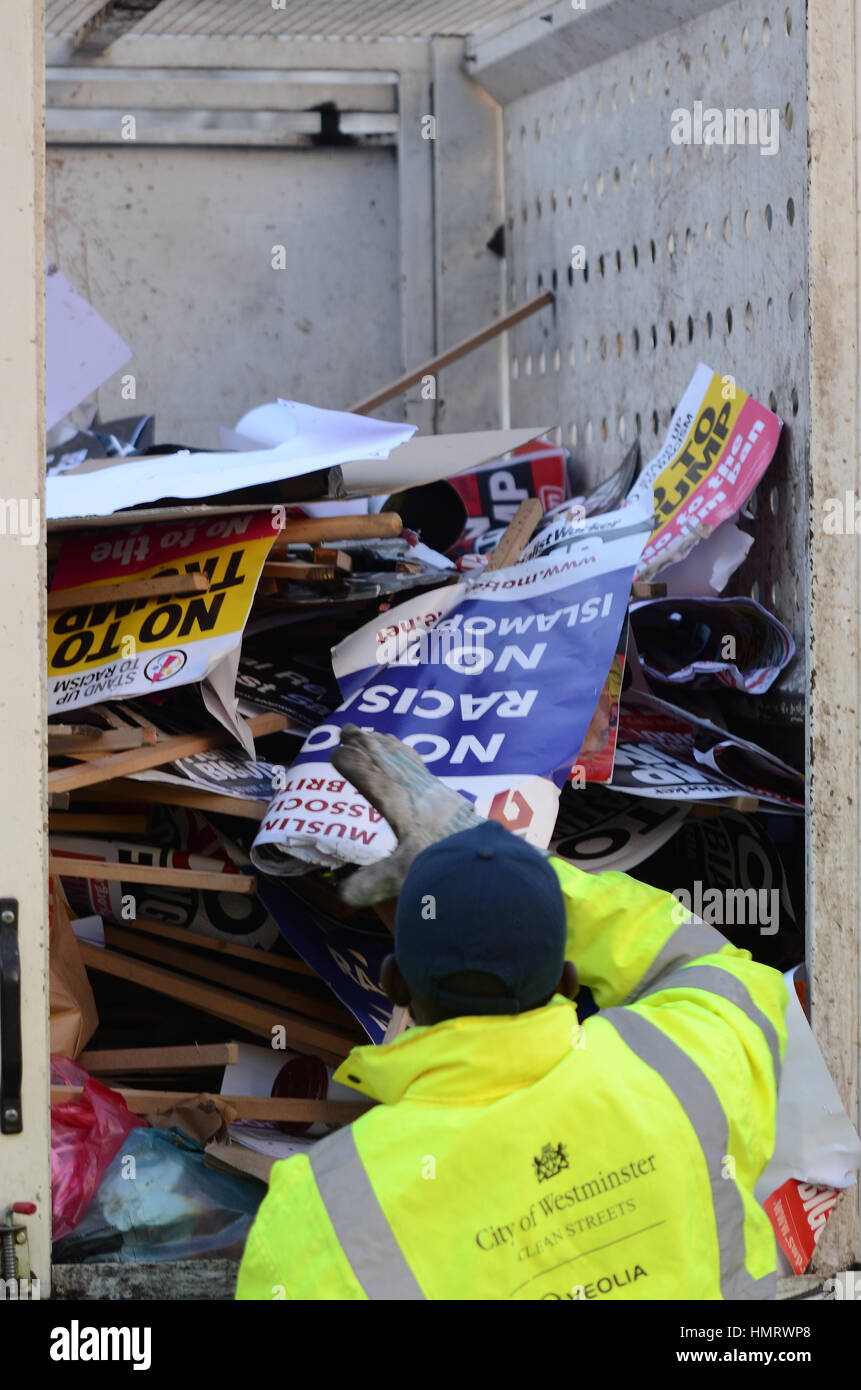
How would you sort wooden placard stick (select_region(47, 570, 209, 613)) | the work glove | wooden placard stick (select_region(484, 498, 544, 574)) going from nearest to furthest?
the work glove
wooden placard stick (select_region(47, 570, 209, 613))
wooden placard stick (select_region(484, 498, 544, 574))

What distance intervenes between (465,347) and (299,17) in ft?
2.43

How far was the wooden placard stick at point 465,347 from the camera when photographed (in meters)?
3.06

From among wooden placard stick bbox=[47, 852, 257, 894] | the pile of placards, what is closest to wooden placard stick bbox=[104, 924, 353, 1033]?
the pile of placards

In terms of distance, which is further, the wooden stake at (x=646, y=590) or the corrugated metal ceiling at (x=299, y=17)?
the corrugated metal ceiling at (x=299, y=17)

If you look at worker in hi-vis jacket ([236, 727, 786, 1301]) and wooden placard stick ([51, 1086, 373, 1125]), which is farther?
wooden placard stick ([51, 1086, 373, 1125])

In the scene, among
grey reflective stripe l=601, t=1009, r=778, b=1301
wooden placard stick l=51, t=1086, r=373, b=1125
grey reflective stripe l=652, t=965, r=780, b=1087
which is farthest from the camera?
wooden placard stick l=51, t=1086, r=373, b=1125

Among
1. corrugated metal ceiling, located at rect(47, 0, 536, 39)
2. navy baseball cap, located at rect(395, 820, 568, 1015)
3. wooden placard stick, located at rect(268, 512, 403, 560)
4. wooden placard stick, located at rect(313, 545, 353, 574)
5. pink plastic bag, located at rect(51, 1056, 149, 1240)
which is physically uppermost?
corrugated metal ceiling, located at rect(47, 0, 536, 39)

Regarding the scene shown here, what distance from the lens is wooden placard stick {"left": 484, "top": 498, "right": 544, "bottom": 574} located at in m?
2.34

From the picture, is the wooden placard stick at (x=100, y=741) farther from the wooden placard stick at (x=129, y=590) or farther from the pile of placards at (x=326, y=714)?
the wooden placard stick at (x=129, y=590)

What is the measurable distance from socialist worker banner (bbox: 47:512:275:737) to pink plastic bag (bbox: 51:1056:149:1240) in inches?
20.9

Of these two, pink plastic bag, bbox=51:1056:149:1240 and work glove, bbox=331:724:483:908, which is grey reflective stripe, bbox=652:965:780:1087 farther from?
pink plastic bag, bbox=51:1056:149:1240

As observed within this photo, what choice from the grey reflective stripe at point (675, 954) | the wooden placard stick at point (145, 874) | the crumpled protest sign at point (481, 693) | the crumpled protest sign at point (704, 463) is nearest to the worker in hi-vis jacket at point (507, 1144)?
the grey reflective stripe at point (675, 954)

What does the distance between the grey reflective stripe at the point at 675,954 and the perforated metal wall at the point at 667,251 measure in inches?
24.8
